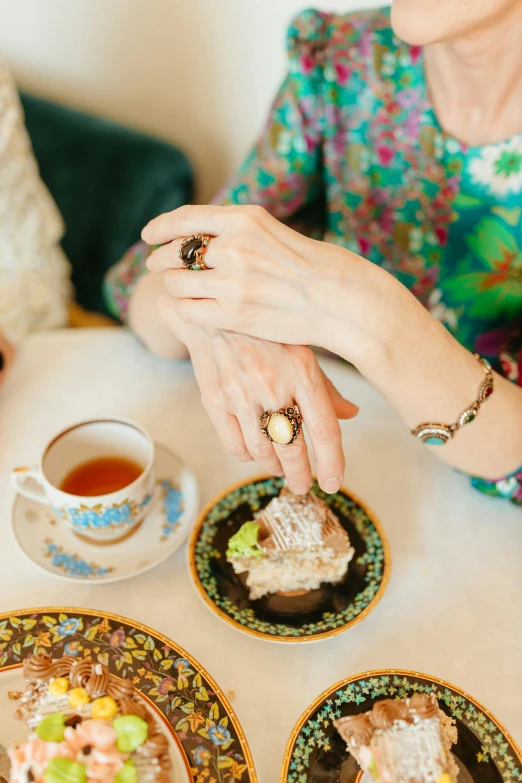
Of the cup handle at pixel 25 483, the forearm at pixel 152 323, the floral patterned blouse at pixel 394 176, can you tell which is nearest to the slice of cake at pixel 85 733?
the cup handle at pixel 25 483

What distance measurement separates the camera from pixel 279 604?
744 millimetres

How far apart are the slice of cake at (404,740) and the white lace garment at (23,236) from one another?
91 cm

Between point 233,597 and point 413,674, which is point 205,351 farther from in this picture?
point 413,674

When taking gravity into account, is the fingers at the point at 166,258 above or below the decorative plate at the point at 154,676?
above

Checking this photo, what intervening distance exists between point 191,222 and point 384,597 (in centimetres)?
50

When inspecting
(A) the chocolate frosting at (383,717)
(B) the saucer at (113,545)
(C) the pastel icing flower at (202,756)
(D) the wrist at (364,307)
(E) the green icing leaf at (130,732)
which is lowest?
(B) the saucer at (113,545)

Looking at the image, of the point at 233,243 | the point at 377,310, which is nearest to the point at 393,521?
the point at 377,310

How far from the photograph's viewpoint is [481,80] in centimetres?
93

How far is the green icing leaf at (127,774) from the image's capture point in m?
0.51

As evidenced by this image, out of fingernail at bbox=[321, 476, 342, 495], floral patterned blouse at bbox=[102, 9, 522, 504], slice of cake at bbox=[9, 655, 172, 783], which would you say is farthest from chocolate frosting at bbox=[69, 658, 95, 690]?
floral patterned blouse at bbox=[102, 9, 522, 504]

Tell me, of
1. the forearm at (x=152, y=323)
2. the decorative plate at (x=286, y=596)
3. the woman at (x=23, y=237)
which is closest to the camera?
the decorative plate at (x=286, y=596)

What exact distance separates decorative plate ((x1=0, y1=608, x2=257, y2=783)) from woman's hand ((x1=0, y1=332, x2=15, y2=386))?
0.46 m

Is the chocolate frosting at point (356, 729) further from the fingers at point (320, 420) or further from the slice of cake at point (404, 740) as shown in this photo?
the fingers at point (320, 420)

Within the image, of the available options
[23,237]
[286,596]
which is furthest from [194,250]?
[23,237]
